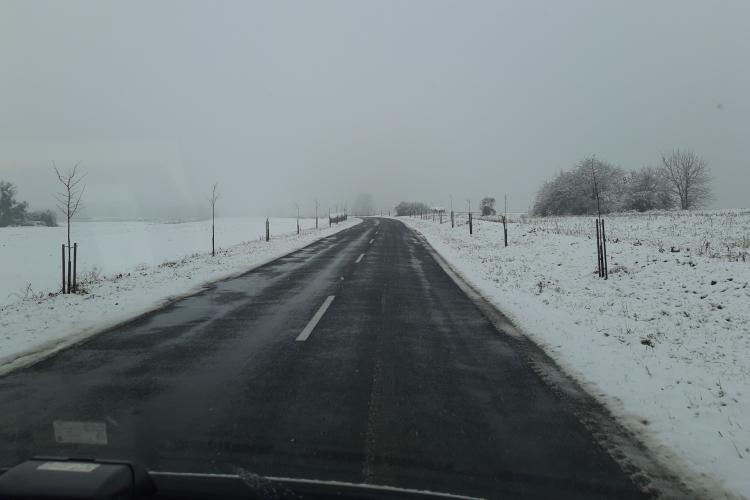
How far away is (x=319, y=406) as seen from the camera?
3.92 metres

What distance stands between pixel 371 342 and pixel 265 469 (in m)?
3.30

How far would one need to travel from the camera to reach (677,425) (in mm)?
3674

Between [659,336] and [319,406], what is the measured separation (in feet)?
17.6

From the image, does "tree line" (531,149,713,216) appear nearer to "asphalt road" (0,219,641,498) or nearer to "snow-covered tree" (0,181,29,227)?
"asphalt road" (0,219,641,498)

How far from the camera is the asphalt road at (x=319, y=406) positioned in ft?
9.61

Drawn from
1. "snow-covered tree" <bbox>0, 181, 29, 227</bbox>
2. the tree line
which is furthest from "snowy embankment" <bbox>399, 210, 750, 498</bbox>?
"snow-covered tree" <bbox>0, 181, 29, 227</bbox>

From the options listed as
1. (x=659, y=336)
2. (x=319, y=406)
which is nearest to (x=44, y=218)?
(x=319, y=406)

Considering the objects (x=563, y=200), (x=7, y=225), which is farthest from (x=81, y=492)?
(x=7, y=225)

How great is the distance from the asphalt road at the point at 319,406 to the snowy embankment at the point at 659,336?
718 millimetres

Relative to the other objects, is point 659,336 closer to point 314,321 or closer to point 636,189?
point 314,321

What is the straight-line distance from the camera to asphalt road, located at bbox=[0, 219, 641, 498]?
2.93 meters

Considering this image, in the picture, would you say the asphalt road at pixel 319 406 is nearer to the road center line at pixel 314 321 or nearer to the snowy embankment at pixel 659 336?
the road center line at pixel 314 321

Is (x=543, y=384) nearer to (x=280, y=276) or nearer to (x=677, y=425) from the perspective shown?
(x=677, y=425)

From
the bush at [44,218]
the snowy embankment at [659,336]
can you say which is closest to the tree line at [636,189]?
the snowy embankment at [659,336]
